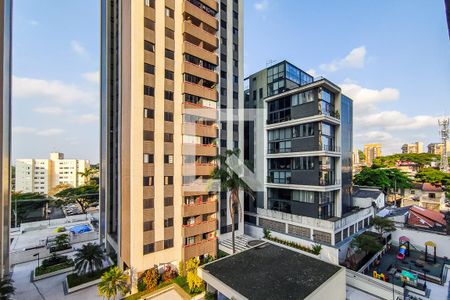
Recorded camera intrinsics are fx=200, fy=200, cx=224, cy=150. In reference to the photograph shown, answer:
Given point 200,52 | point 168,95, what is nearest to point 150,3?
point 200,52

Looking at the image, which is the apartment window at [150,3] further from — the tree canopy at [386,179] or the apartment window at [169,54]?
the tree canopy at [386,179]

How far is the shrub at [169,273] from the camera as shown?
20.4 metres

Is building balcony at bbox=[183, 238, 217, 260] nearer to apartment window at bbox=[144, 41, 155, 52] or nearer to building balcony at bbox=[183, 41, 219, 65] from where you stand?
apartment window at bbox=[144, 41, 155, 52]

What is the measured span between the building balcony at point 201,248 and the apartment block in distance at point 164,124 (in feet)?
0.36

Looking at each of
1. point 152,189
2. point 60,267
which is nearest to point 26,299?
point 60,267

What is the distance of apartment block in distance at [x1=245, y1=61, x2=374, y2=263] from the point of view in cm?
2500

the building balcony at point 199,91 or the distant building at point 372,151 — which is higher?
the building balcony at point 199,91

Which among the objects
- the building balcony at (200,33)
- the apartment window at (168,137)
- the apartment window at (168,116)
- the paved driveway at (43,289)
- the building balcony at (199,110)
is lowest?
the paved driveway at (43,289)

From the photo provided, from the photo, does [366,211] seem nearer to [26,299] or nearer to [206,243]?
[206,243]

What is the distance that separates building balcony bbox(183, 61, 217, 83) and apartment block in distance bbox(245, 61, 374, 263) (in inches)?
393

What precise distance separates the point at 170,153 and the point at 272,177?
16.2 meters

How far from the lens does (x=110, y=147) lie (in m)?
26.7

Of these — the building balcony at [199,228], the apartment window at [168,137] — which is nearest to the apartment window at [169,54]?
the apartment window at [168,137]

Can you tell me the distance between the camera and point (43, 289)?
19641 mm
